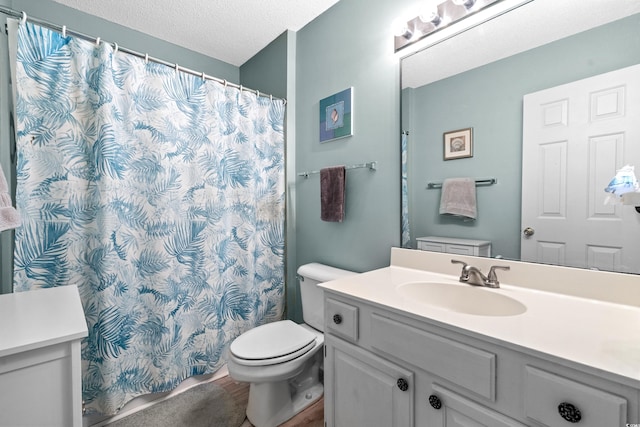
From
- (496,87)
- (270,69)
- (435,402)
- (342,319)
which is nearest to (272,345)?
(342,319)

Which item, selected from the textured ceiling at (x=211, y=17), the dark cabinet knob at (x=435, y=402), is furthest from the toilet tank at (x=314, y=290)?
the textured ceiling at (x=211, y=17)

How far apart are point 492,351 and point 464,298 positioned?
17.1 inches

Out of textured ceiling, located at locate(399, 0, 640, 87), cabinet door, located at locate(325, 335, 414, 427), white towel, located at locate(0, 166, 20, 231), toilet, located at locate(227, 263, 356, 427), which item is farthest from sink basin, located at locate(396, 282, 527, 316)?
white towel, located at locate(0, 166, 20, 231)

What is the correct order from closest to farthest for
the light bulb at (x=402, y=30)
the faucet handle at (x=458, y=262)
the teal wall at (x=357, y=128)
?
the faucet handle at (x=458, y=262)
the light bulb at (x=402, y=30)
the teal wall at (x=357, y=128)

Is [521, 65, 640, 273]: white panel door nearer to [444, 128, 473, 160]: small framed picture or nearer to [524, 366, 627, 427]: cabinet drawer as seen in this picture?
[444, 128, 473, 160]: small framed picture

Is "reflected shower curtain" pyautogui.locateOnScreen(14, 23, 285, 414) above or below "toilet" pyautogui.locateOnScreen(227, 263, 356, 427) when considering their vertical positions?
above

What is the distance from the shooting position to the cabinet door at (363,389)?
3.04 ft

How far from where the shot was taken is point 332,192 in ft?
5.74

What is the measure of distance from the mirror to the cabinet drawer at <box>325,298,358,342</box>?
0.57 metres

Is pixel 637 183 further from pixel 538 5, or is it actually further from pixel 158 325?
pixel 158 325

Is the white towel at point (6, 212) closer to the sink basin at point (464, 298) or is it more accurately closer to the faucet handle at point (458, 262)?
the sink basin at point (464, 298)

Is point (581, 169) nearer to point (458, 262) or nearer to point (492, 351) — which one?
point (458, 262)

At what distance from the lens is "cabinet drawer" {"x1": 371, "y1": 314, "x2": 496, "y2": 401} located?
729 millimetres

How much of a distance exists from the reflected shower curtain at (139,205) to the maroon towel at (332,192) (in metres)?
0.48
